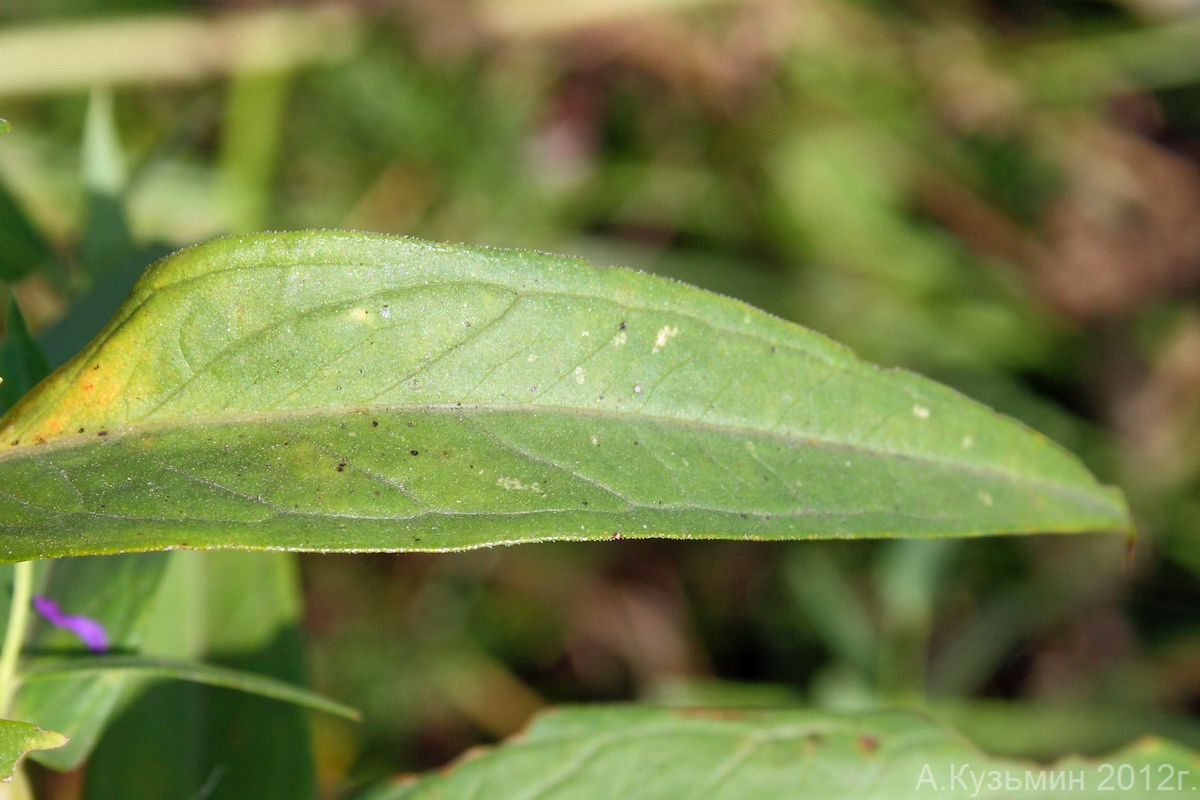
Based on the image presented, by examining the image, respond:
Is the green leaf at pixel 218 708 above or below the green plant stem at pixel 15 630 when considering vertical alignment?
below

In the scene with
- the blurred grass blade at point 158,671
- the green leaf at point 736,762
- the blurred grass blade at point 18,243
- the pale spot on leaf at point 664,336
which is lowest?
the green leaf at point 736,762

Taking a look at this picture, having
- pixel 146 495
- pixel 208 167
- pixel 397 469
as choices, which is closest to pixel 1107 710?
pixel 397 469

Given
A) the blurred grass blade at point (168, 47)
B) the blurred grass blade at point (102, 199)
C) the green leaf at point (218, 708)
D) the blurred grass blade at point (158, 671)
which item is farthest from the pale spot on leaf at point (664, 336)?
the blurred grass blade at point (168, 47)

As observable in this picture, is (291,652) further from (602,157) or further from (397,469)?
(602,157)

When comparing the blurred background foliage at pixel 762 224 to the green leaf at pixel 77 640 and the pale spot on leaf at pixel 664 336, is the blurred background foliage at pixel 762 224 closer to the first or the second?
the green leaf at pixel 77 640

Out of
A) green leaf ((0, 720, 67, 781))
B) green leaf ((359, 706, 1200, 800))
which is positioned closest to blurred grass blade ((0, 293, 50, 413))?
green leaf ((0, 720, 67, 781))

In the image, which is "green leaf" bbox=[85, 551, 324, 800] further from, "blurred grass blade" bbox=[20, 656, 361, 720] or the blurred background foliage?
the blurred background foliage
